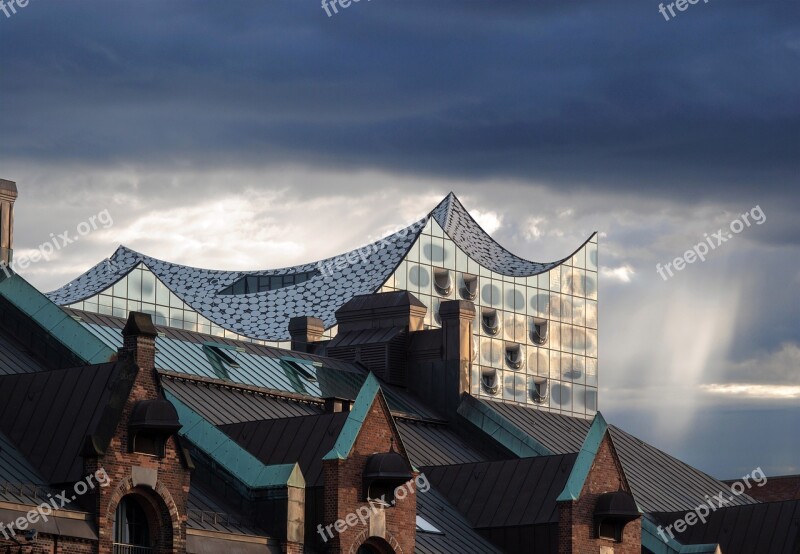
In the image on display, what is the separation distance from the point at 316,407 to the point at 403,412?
192 inches

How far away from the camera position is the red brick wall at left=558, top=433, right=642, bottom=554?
64.9 m

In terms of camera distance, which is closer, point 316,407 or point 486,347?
point 316,407

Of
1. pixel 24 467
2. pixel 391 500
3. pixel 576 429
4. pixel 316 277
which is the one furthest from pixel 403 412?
pixel 316 277

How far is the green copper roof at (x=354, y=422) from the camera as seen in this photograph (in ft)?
193

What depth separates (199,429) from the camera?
61.2 meters

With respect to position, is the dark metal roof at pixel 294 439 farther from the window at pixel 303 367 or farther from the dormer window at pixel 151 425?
the window at pixel 303 367

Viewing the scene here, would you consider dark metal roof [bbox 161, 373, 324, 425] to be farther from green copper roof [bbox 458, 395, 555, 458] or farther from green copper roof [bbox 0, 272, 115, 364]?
green copper roof [bbox 458, 395, 555, 458]

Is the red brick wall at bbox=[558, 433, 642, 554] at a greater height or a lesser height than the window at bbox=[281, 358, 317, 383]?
lesser

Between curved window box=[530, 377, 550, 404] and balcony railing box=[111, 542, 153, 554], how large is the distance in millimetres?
138049

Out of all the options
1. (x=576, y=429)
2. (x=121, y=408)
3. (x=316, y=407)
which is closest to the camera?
(x=121, y=408)

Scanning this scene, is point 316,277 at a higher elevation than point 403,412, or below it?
higher

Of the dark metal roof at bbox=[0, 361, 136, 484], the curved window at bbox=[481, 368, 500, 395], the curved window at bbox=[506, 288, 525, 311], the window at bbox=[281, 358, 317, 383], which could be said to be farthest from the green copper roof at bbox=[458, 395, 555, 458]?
the curved window at bbox=[506, 288, 525, 311]

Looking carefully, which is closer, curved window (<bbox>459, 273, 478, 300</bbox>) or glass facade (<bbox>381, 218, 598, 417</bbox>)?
glass facade (<bbox>381, 218, 598, 417</bbox>)

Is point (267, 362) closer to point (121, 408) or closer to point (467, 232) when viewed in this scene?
point (121, 408)
